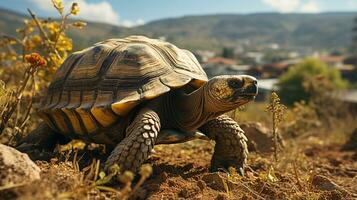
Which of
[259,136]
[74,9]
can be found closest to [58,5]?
[74,9]

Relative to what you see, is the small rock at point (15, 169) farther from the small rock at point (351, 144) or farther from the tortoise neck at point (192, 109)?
the small rock at point (351, 144)

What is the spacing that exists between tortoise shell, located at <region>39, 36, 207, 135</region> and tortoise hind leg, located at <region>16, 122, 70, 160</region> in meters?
0.24

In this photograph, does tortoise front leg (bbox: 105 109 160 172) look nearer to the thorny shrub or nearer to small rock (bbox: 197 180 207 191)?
small rock (bbox: 197 180 207 191)

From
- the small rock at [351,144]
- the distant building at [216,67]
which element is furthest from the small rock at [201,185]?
the distant building at [216,67]

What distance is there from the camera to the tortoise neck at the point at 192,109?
3.01 m

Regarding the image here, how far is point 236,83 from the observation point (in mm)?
2801

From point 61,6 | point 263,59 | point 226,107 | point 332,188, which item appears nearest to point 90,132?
point 226,107

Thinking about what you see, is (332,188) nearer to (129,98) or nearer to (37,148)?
(129,98)

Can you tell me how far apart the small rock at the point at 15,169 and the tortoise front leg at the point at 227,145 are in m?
1.74

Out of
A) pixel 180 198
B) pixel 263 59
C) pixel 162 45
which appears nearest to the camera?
pixel 180 198

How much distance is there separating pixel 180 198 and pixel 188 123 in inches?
36.1

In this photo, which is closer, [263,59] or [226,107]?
[226,107]

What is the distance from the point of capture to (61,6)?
166 inches

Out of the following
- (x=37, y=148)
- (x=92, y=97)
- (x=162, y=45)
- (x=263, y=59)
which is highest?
(x=162, y=45)
